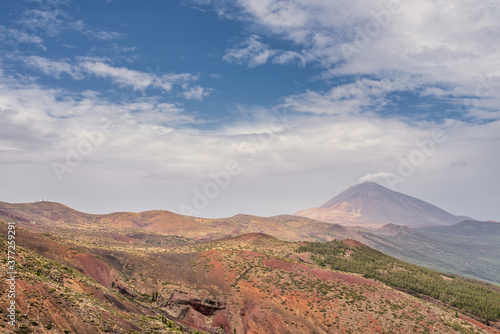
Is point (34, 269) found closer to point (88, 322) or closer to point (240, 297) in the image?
point (88, 322)

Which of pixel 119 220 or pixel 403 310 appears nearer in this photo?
pixel 403 310

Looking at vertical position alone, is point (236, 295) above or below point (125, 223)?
below

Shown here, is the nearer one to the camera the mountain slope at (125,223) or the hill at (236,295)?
the hill at (236,295)

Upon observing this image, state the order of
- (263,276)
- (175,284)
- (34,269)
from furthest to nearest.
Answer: (263,276) → (175,284) → (34,269)

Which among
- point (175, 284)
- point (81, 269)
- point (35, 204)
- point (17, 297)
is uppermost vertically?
point (35, 204)

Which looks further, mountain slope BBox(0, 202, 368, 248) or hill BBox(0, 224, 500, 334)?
mountain slope BBox(0, 202, 368, 248)

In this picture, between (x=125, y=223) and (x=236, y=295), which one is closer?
(x=236, y=295)

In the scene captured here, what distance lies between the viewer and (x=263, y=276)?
2340 inches

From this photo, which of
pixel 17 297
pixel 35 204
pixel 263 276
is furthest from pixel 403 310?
pixel 35 204

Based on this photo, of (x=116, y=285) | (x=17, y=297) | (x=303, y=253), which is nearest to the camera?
(x=17, y=297)

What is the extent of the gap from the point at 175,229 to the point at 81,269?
137540 mm

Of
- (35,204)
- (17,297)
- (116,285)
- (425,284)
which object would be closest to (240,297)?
(116,285)

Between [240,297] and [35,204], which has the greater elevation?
[35,204]

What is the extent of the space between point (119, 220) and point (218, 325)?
15296 centimetres
